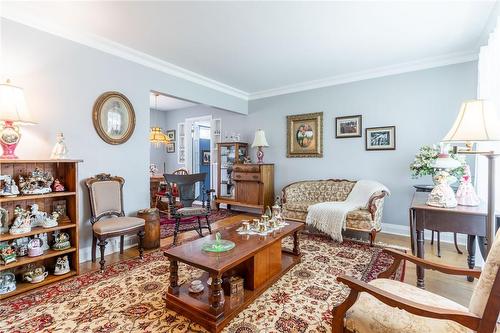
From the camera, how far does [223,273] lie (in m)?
1.98

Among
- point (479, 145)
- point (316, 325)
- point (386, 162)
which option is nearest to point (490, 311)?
point (316, 325)

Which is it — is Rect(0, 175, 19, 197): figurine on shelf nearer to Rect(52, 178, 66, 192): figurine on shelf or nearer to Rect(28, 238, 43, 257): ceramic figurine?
Rect(52, 178, 66, 192): figurine on shelf

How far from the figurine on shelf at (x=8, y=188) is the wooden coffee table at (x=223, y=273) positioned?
163 centimetres

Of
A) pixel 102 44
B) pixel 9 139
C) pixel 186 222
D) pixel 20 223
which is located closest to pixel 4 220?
pixel 20 223

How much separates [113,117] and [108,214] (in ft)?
4.20

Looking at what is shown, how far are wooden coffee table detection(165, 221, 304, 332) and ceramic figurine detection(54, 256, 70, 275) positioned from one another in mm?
1369

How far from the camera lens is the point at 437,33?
3014mm

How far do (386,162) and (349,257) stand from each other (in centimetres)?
201

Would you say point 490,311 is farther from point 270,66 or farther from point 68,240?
point 270,66

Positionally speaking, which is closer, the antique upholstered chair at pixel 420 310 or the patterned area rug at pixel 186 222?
the antique upholstered chair at pixel 420 310

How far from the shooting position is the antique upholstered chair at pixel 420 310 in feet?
3.23

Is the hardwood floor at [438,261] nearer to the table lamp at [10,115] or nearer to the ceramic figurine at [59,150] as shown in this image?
the ceramic figurine at [59,150]

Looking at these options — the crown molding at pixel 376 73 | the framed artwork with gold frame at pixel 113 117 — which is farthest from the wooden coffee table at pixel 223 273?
the crown molding at pixel 376 73

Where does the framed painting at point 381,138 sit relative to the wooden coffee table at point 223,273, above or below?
above
